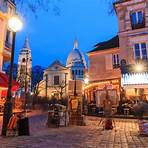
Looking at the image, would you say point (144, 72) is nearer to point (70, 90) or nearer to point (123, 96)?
point (123, 96)

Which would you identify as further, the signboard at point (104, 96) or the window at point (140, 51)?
the window at point (140, 51)

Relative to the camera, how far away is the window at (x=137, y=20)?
69.0 ft

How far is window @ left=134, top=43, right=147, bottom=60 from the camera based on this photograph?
67.4 ft

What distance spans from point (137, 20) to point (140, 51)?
3244 millimetres

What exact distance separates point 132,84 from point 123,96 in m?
2.61

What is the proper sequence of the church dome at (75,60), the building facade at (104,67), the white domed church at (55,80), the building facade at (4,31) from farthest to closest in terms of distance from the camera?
1. the church dome at (75,60)
2. the white domed church at (55,80)
3. the building facade at (104,67)
4. the building facade at (4,31)

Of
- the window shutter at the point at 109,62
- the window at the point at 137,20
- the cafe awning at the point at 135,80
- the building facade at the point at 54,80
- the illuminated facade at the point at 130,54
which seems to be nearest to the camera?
the cafe awning at the point at 135,80

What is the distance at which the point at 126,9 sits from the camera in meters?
21.9

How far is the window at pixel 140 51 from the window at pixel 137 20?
187 centimetres

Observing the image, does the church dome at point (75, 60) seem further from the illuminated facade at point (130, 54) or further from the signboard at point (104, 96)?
the signboard at point (104, 96)

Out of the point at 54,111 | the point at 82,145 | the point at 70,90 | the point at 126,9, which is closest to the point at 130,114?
the point at 70,90

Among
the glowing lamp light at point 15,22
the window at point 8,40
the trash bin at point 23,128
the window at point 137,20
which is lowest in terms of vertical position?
the trash bin at point 23,128

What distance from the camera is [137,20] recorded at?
70.3ft

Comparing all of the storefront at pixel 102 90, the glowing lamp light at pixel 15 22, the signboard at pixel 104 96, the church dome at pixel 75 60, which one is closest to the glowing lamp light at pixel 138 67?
the storefront at pixel 102 90
